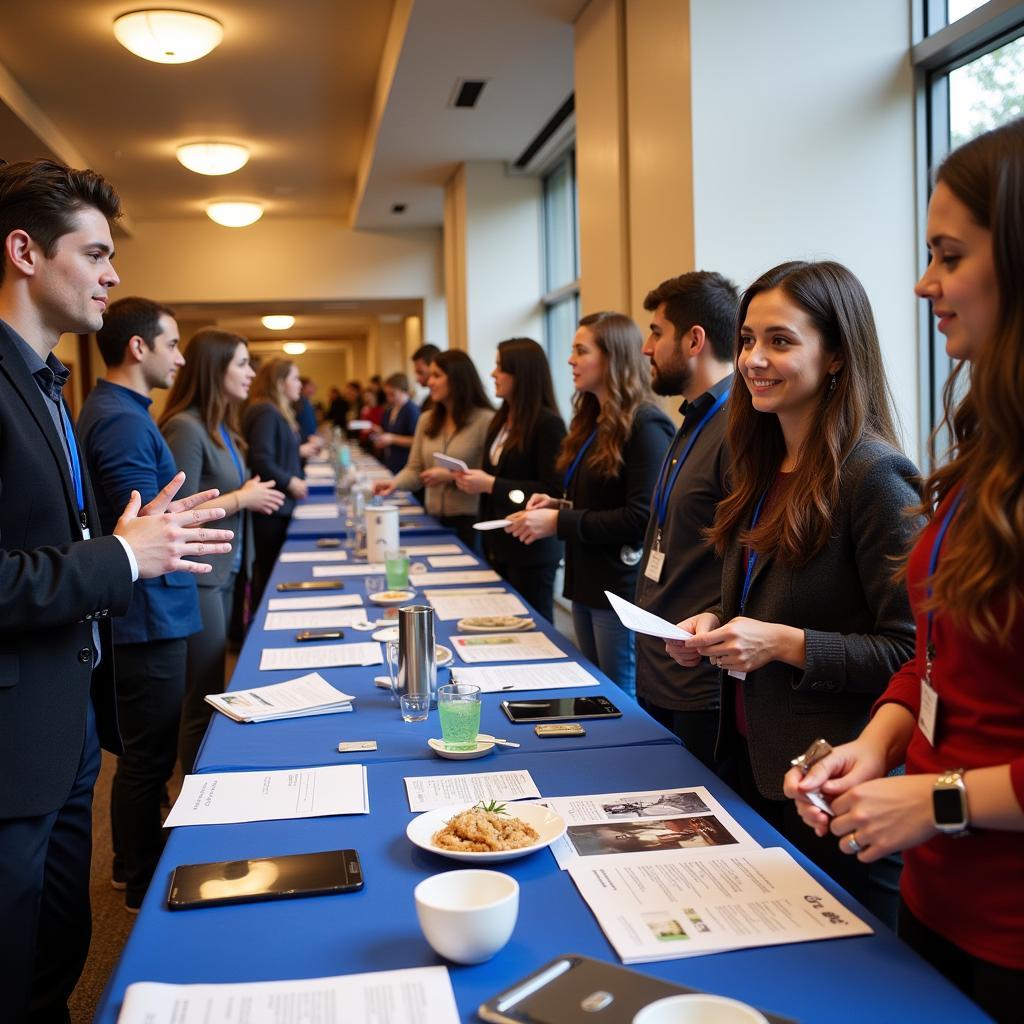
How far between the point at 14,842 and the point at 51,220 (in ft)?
3.39

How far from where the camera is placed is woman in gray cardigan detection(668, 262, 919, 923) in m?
1.59

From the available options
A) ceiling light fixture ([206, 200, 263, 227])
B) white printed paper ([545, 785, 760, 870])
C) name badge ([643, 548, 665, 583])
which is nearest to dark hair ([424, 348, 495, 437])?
name badge ([643, 548, 665, 583])

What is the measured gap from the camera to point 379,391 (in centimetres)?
1327

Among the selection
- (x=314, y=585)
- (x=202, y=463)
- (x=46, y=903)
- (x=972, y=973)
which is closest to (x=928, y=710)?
(x=972, y=973)

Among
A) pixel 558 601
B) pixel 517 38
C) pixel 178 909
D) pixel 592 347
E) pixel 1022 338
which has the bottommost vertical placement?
pixel 558 601

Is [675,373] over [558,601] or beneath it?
over

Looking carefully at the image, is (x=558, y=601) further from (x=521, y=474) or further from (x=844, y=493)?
(x=844, y=493)

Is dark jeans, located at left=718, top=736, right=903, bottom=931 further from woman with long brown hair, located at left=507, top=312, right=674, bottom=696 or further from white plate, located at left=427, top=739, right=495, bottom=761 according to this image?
woman with long brown hair, located at left=507, top=312, right=674, bottom=696

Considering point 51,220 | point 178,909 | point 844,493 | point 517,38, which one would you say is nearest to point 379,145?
point 517,38

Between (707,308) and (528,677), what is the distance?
101 centimetres

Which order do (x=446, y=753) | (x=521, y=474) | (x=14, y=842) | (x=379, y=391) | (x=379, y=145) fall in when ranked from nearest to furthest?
(x=14, y=842) < (x=446, y=753) < (x=521, y=474) < (x=379, y=145) < (x=379, y=391)

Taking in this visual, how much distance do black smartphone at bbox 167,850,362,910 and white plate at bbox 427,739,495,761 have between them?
1.29 ft

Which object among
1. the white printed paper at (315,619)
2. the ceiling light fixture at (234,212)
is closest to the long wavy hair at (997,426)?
the white printed paper at (315,619)

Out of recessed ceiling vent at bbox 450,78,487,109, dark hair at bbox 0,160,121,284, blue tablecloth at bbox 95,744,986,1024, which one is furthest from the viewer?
recessed ceiling vent at bbox 450,78,487,109
